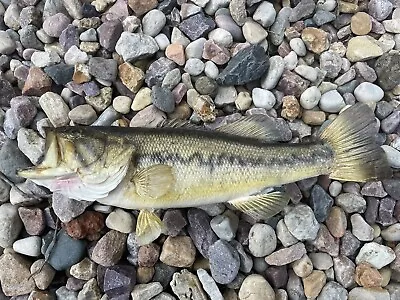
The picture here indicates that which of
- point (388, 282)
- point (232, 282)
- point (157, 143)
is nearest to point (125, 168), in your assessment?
point (157, 143)

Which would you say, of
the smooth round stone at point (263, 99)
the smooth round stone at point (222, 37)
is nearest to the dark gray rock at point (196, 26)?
the smooth round stone at point (222, 37)

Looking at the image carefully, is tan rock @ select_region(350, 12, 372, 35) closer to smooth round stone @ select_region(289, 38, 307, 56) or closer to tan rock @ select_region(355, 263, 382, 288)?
smooth round stone @ select_region(289, 38, 307, 56)

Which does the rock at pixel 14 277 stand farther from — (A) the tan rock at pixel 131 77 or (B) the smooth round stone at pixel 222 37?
(B) the smooth round stone at pixel 222 37

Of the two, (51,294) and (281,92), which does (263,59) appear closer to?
(281,92)

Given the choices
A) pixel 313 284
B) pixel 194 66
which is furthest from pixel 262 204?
pixel 194 66

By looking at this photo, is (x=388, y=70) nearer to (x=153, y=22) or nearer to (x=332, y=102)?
(x=332, y=102)

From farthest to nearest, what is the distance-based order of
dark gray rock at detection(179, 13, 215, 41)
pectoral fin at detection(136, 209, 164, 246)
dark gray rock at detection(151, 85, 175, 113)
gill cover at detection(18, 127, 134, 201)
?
dark gray rock at detection(179, 13, 215, 41) < dark gray rock at detection(151, 85, 175, 113) < pectoral fin at detection(136, 209, 164, 246) < gill cover at detection(18, 127, 134, 201)

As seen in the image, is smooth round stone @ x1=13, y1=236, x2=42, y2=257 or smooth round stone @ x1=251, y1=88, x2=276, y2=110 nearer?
smooth round stone @ x1=13, y1=236, x2=42, y2=257

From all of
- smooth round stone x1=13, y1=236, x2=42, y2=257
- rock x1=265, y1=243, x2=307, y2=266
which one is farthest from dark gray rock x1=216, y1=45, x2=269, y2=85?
smooth round stone x1=13, y1=236, x2=42, y2=257
